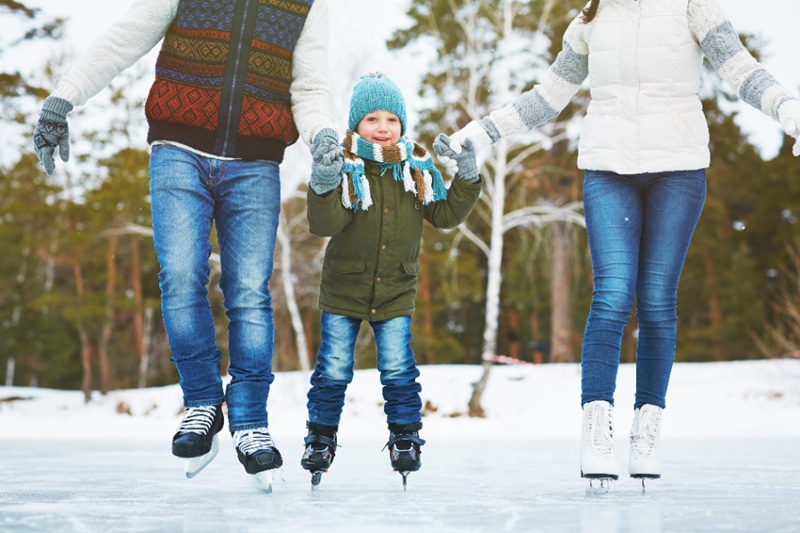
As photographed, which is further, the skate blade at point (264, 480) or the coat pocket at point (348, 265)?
the coat pocket at point (348, 265)

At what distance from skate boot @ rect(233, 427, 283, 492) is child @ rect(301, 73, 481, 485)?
0.58 ft

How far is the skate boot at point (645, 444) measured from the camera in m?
2.38

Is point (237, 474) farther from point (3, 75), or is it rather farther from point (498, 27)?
point (3, 75)

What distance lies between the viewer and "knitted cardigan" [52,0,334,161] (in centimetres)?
235

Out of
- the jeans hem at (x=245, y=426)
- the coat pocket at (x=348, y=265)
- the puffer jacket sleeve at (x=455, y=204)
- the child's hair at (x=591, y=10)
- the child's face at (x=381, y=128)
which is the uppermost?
the child's hair at (x=591, y=10)

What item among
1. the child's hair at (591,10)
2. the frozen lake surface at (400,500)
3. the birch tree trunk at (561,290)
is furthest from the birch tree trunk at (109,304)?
the child's hair at (591,10)

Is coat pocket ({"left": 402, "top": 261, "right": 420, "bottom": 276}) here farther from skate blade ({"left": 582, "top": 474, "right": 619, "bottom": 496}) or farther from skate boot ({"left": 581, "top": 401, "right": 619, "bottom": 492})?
skate blade ({"left": 582, "top": 474, "right": 619, "bottom": 496})

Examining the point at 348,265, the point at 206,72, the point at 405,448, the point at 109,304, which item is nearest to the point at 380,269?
the point at 348,265

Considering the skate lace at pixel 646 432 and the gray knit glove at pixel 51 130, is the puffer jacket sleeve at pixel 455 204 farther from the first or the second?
the gray knit glove at pixel 51 130

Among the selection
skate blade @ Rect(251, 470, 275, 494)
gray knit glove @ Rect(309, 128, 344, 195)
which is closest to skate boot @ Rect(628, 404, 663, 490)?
skate blade @ Rect(251, 470, 275, 494)

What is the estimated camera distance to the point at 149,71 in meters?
14.2

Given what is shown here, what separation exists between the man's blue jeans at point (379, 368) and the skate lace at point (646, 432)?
24.3 inches

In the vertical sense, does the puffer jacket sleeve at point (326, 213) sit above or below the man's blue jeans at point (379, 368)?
above

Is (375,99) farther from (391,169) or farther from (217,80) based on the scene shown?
(217,80)
